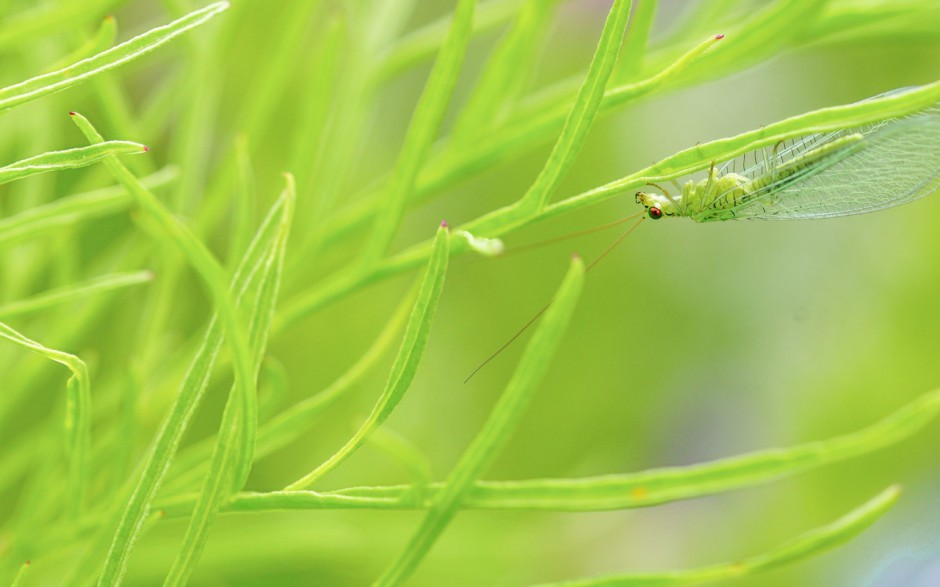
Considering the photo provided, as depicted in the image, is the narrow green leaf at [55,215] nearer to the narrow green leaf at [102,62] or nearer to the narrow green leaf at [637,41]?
the narrow green leaf at [102,62]

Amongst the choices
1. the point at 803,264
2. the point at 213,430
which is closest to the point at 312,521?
the point at 213,430

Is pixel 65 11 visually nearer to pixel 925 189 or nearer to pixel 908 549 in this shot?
pixel 925 189

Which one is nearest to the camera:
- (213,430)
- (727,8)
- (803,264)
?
(727,8)

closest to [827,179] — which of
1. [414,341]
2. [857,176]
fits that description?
[857,176]

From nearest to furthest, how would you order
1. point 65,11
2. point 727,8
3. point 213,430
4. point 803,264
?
point 65,11 → point 727,8 → point 213,430 → point 803,264

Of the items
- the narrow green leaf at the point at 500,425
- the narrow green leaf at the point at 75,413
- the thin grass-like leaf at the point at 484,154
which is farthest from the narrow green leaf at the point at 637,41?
the narrow green leaf at the point at 75,413

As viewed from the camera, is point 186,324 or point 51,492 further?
point 186,324

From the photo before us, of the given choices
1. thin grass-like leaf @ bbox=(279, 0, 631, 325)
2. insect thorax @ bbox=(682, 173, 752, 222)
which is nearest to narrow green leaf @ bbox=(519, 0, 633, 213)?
thin grass-like leaf @ bbox=(279, 0, 631, 325)
